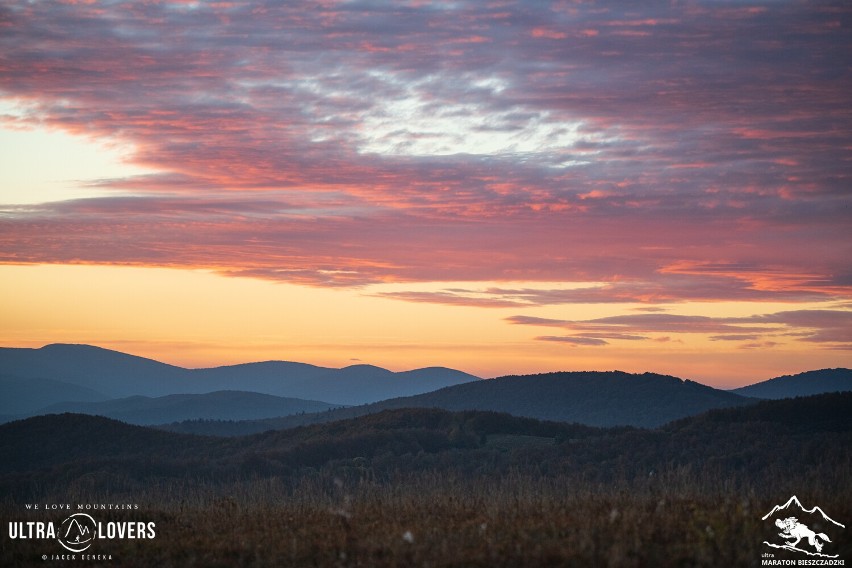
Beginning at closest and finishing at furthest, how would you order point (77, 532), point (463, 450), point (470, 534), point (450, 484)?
point (470, 534) < point (77, 532) < point (450, 484) < point (463, 450)

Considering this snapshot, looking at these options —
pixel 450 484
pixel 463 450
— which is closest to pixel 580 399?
pixel 463 450

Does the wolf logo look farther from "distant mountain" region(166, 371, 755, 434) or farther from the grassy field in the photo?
"distant mountain" region(166, 371, 755, 434)

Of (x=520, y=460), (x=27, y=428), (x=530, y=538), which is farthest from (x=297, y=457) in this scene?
(x=530, y=538)

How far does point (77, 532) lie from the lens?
16.1 meters

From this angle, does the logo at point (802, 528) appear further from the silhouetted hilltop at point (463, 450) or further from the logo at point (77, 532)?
the silhouetted hilltop at point (463, 450)

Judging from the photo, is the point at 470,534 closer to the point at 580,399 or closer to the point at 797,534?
the point at 797,534

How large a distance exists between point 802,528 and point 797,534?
22cm

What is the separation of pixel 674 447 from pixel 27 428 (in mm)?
58813

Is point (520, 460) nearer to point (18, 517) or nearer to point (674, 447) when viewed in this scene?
point (674, 447)

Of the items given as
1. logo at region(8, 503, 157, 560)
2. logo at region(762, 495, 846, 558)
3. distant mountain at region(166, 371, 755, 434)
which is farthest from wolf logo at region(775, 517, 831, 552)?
distant mountain at region(166, 371, 755, 434)

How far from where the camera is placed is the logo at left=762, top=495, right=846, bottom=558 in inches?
472

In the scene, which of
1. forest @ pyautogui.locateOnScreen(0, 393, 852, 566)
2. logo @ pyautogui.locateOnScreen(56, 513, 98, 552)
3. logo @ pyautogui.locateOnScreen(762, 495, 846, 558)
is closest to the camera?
logo @ pyautogui.locateOnScreen(762, 495, 846, 558)

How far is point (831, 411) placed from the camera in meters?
54.1

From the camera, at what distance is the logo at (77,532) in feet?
49.4
